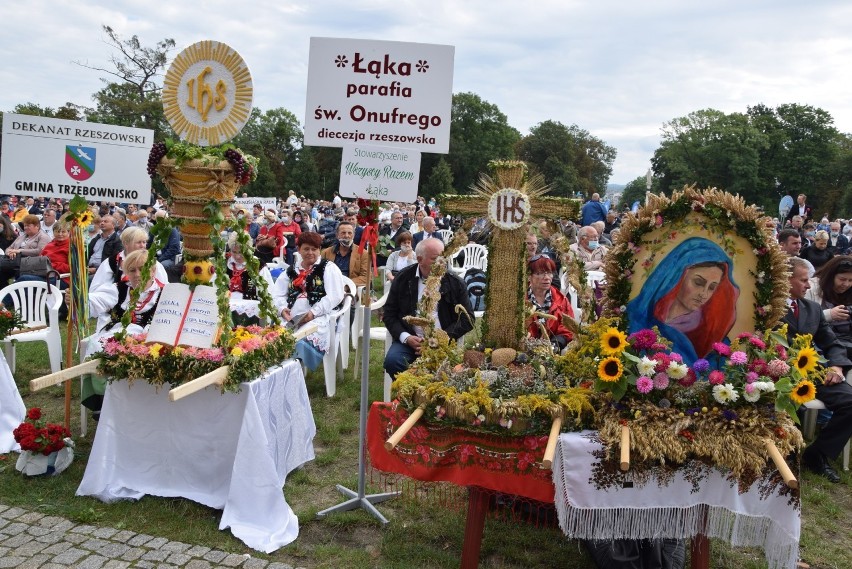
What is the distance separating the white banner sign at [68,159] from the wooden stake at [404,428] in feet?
10.4

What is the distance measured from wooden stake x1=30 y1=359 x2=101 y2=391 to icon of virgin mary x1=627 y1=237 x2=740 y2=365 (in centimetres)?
321

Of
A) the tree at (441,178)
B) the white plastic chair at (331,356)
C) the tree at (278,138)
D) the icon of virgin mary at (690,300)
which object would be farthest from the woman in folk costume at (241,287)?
the tree at (278,138)

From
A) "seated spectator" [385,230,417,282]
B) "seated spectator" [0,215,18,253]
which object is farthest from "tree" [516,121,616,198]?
"seated spectator" [0,215,18,253]

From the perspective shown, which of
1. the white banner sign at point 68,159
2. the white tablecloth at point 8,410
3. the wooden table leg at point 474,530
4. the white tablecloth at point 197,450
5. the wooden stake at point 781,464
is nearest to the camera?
the wooden stake at point 781,464

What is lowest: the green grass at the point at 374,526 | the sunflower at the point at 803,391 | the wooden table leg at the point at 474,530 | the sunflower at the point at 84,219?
the green grass at the point at 374,526

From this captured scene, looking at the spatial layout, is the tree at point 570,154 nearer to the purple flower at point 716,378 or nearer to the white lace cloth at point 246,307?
the white lace cloth at point 246,307

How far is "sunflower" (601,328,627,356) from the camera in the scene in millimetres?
3066

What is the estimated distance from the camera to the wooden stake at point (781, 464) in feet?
8.66

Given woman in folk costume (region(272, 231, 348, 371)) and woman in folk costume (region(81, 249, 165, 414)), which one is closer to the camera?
woman in folk costume (region(81, 249, 165, 414))

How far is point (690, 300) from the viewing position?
10.7ft

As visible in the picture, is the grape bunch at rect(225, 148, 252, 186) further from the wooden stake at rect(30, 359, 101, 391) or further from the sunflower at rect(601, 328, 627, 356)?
the sunflower at rect(601, 328, 627, 356)

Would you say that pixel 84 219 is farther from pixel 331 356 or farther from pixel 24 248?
pixel 24 248

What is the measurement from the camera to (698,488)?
3.03 meters

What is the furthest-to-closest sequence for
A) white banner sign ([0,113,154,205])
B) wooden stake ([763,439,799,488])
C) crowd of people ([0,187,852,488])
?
white banner sign ([0,113,154,205]), crowd of people ([0,187,852,488]), wooden stake ([763,439,799,488])
